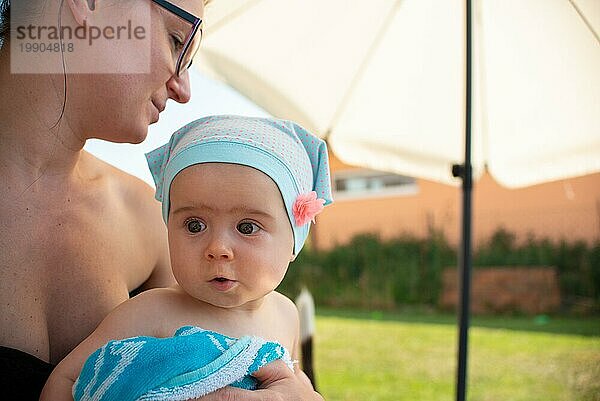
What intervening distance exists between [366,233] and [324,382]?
12.0ft

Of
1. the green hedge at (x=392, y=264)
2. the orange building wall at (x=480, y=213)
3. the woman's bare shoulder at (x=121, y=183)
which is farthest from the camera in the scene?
the green hedge at (x=392, y=264)

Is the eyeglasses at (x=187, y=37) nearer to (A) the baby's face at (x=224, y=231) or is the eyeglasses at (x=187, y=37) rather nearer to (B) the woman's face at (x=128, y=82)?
(B) the woman's face at (x=128, y=82)

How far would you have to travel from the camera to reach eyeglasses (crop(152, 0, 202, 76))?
4.60 feet

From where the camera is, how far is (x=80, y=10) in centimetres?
136

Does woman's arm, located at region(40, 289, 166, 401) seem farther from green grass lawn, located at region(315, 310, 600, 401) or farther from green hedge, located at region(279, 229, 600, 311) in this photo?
green hedge, located at region(279, 229, 600, 311)

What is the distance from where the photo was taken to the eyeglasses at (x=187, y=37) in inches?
55.2

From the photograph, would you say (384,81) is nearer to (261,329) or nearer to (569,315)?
(261,329)

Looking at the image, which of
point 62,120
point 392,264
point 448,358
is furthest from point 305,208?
point 392,264

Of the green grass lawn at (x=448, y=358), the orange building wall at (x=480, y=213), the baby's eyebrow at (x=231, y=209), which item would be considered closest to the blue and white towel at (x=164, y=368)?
the baby's eyebrow at (x=231, y=209)

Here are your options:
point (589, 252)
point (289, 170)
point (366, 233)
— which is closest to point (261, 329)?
point (289, 170)

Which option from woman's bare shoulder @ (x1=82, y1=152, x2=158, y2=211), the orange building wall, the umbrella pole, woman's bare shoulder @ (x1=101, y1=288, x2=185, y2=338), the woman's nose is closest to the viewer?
woman's bare shoulder @ (x1=101, y1=288, x2=185, y2=338)

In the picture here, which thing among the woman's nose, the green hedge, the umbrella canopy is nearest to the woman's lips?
the woman's nose

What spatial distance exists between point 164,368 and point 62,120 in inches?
21.8

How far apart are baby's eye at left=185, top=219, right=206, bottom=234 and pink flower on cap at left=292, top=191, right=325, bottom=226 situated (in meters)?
0.16
